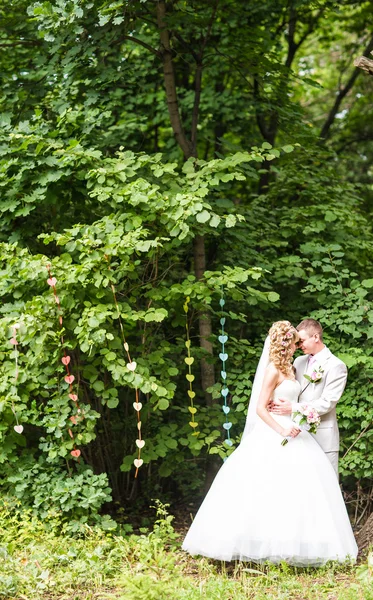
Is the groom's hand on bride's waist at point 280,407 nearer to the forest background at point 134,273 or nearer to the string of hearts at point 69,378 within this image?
the forest background at point 134,273

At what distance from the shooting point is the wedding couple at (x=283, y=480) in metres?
4.57

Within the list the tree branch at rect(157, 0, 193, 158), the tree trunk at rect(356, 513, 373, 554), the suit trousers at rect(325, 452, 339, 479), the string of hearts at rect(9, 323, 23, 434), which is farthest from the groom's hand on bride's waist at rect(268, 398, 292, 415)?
the tree branch at rect(157, 0, 193, 158)

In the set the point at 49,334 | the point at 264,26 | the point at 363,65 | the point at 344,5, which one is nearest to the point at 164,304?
the point at 49,334

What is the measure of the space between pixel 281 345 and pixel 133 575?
1814mm

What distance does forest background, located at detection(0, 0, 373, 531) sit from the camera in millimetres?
5301

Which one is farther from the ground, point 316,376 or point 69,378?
point 316,376

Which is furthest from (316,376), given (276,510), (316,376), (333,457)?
(276,510)

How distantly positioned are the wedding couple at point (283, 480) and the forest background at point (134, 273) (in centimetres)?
57

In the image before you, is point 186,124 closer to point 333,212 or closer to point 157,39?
point 157,39

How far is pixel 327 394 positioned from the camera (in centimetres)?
493

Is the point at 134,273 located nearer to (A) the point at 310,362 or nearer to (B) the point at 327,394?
(A) the point at 310,362

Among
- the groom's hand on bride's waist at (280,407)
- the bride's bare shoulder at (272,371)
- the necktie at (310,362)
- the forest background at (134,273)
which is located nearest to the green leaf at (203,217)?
the forest background at (134,273)

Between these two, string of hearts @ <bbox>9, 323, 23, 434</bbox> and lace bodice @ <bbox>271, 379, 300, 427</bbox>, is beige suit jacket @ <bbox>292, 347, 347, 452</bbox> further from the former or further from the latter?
string of hearts @ <bbox>9, 323, 23, 434</bbox>

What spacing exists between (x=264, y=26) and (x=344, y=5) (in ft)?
6.28
